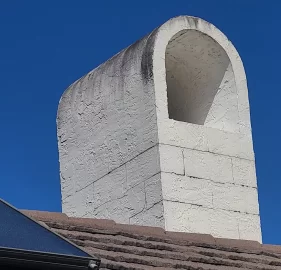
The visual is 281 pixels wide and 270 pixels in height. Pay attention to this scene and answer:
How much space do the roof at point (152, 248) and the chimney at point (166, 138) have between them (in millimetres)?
486

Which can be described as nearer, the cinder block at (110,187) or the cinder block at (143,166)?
the cinder block at (143,166)

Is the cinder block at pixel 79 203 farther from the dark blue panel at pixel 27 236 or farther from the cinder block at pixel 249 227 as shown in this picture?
the dark blue panel at pixel 27 236

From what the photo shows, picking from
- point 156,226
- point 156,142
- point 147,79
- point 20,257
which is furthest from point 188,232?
point 20,257

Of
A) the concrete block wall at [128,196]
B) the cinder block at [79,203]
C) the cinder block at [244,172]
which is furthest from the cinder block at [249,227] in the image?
the cinder block at [79,203]

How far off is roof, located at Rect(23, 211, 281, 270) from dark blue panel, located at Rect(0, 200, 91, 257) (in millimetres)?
1331

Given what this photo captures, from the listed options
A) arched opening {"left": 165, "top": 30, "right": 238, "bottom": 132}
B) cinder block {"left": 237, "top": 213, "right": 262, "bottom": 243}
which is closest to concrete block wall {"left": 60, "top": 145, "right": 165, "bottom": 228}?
cinder block {"left": 237, "top": 213, "right": 262, "bottom": 243}

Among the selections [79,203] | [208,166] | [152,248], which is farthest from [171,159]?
[152,248]

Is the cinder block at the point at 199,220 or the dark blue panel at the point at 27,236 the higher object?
the cinder block at the point at 199,220

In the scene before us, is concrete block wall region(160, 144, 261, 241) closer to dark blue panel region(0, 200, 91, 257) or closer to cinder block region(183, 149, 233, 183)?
cinder block region(183, 149, 233, 183)

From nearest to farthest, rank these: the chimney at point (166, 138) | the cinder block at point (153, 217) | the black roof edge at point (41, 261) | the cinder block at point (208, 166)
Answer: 1. the black roof edge at point (41, 261)
2. the cinder block at point (153, 217)
3. the chimney at point (166, 138)
4. the cinder block at point (208, 166)

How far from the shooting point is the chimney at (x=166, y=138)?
18.9 ft

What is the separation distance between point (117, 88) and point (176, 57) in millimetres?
542

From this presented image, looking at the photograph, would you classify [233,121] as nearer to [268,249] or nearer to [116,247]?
[268,249]

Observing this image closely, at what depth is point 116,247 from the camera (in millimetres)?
4562
